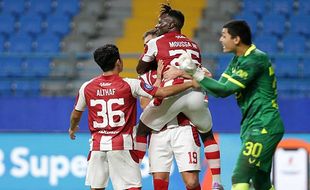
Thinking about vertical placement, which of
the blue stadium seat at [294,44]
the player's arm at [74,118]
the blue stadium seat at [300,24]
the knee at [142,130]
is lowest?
the knee at [142,130]

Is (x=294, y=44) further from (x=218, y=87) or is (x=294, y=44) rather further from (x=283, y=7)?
(x=218, y=87)

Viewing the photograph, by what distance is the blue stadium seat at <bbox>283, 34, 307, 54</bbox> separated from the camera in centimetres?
1773

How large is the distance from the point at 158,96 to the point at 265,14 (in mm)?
10016

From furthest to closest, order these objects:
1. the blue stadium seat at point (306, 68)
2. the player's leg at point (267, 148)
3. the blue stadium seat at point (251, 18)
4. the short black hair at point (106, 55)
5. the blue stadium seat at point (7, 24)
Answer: the blue stadium seat at point (7, 24)
the blue stadium seat at point (251, 18)
the blue stadium seat at point (306, 68)
the short black hair at point (106, 55)
the player's leg at point (267, 148)

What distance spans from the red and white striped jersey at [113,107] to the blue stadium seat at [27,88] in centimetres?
659

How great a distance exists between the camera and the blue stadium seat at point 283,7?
18.9 m

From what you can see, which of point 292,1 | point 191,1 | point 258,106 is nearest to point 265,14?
point 292,1

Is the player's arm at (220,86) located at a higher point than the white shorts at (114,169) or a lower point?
higher

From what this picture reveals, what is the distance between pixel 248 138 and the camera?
8359 millimetres

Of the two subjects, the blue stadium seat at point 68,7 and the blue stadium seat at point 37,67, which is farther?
the blue stadium seat at point 68,7

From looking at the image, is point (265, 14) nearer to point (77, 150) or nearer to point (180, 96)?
point (77, 150)

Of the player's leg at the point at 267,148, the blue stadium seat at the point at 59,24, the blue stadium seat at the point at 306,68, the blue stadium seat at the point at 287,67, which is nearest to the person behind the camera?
the player's leg at the point at 267,148

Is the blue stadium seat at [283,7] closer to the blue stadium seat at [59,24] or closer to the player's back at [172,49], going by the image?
the blue stadium seat at [59,24]

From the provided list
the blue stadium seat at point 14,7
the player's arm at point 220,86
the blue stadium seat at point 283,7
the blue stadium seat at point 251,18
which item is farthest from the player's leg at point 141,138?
the blue stadium seat at point 14,7
